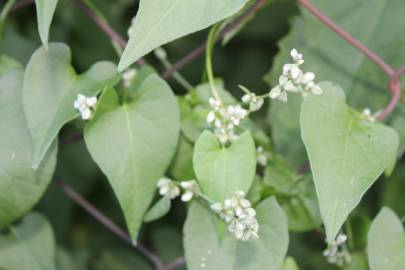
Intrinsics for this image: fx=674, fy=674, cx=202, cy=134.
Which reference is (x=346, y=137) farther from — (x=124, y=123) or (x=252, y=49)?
(x=252, y=49)

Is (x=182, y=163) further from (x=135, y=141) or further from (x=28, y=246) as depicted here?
(x=28, y=246)

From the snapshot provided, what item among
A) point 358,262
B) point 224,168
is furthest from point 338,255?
point 224,168

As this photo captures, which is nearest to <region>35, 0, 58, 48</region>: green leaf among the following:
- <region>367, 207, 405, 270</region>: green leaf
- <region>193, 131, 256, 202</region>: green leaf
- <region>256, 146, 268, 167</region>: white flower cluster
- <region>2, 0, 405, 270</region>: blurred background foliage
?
<region>193, 131, 256, 202</region>: green leaf

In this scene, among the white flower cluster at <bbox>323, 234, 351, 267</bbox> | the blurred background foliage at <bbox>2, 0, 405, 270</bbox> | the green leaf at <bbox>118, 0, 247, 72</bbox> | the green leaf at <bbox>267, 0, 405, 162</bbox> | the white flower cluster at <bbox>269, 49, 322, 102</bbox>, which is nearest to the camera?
the green leaf at <bbox>118, 0, 247, 72</bbox>

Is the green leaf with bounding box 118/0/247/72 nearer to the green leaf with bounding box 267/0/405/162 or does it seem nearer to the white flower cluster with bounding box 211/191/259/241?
the white flower cluster with bounding box 211/191/259/241

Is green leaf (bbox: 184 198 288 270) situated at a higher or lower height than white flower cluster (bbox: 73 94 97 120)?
lower
